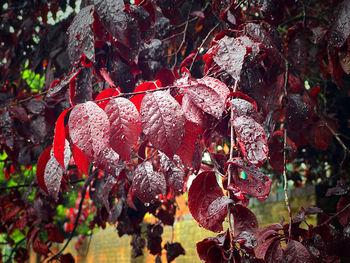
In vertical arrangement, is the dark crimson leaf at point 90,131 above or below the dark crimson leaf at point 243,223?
above

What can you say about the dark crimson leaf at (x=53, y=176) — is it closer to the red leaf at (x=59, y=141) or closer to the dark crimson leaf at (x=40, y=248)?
the red leaf at (x=59, y=141)

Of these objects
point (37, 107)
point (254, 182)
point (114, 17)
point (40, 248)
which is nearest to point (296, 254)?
point (254, 182)

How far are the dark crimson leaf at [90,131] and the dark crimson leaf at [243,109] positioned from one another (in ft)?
0.74

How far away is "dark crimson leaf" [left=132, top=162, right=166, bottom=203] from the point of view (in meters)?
0.84

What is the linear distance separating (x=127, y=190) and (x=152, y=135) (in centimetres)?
101

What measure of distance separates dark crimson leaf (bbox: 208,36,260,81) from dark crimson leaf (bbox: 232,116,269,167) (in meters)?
0.10

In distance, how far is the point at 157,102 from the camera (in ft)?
1.92

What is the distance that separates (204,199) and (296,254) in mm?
197

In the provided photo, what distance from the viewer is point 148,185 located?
845mm

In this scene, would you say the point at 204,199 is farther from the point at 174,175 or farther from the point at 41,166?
the point at 41,166

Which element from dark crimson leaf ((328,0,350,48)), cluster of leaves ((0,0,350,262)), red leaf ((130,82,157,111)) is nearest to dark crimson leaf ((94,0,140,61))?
cluster of leaves ((0,0,350,262))

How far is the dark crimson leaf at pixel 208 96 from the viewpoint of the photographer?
2.00 feet

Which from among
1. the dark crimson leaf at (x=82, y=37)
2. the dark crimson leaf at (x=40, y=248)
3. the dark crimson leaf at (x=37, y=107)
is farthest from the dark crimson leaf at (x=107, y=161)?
the dark crimson leaf at (x=40, y=248)

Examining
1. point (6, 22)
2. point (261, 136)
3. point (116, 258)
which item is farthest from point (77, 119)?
point (116, 258)
